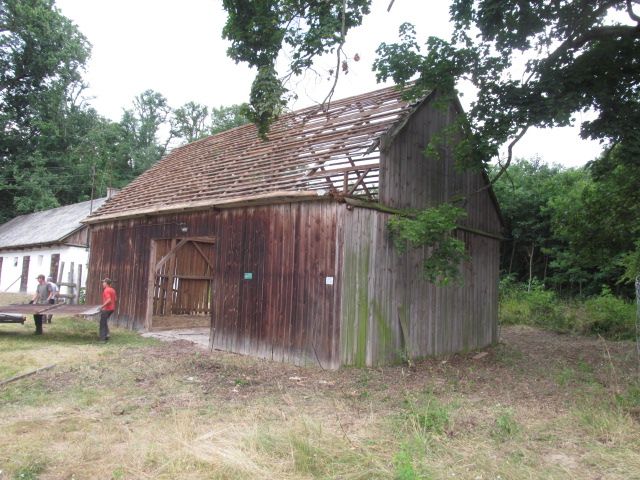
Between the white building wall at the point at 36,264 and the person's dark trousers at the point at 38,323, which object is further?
the white building wall at the point at 36,264

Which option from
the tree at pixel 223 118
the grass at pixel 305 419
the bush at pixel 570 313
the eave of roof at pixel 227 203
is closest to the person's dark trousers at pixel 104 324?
the grass at pixel 305 419

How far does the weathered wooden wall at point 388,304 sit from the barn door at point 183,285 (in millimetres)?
8334

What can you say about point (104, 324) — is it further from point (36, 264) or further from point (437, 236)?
point (36, 264)

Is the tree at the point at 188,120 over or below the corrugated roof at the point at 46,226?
over

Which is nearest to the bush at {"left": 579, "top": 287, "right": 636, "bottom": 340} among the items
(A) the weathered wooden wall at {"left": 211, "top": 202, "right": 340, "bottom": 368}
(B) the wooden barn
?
(B) the wooden barn

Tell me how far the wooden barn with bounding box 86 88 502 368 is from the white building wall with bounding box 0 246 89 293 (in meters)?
14.0

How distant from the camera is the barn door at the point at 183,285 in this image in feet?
54.8

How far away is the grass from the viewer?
4.46m

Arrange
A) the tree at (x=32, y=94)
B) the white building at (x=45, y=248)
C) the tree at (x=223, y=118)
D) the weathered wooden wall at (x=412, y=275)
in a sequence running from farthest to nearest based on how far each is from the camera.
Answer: the tree at (x=223, y=118) → the tree at (x=32, y=94) → the white building at (x=45, y=248) → the weathered wooden wall at (x=412, y=275)

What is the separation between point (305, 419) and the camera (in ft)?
17.9

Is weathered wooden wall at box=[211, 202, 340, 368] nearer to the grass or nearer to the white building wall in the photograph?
the grass

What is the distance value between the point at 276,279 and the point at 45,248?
23608 millimetres

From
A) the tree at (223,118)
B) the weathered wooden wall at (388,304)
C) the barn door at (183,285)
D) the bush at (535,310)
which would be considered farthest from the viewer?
the tree at (223,118)

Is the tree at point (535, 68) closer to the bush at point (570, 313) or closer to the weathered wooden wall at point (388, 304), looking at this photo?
the weathered wooden wall at point (388, 304)
